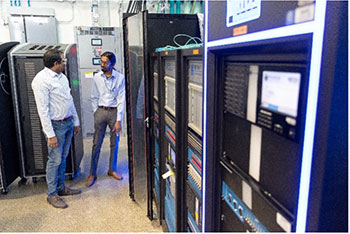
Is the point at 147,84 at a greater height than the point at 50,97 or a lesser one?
greater

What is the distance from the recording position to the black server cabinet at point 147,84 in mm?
2307

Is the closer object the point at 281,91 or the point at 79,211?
the point at 281,91

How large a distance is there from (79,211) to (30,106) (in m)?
1.30

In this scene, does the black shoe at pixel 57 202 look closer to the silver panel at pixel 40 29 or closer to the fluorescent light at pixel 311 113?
the fluorescent light at pixel 311 113

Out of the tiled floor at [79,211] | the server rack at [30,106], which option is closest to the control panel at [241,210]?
the tiled floor at [79,211]

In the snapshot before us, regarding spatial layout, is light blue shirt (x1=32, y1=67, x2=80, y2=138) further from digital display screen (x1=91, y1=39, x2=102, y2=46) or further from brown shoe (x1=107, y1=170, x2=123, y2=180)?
digital display screen (x1=91, y1=39, x2=102, y2=46)

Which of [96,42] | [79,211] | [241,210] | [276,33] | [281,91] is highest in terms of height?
[96,42]

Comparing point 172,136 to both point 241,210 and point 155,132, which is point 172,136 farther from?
point 241,210

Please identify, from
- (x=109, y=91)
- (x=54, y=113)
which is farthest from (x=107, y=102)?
(x=54, y=113)

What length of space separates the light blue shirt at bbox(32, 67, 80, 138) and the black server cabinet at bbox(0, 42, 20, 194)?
76 cm

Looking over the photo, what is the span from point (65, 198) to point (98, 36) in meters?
2.97

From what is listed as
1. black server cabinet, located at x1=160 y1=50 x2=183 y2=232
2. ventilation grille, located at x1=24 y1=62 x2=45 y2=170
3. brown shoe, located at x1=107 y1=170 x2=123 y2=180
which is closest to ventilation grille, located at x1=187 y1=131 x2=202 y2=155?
black server cabinet, located at x1=160 y1=50 x2=183 y2=232

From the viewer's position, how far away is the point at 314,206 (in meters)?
0.57

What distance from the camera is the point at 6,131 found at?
320cm
